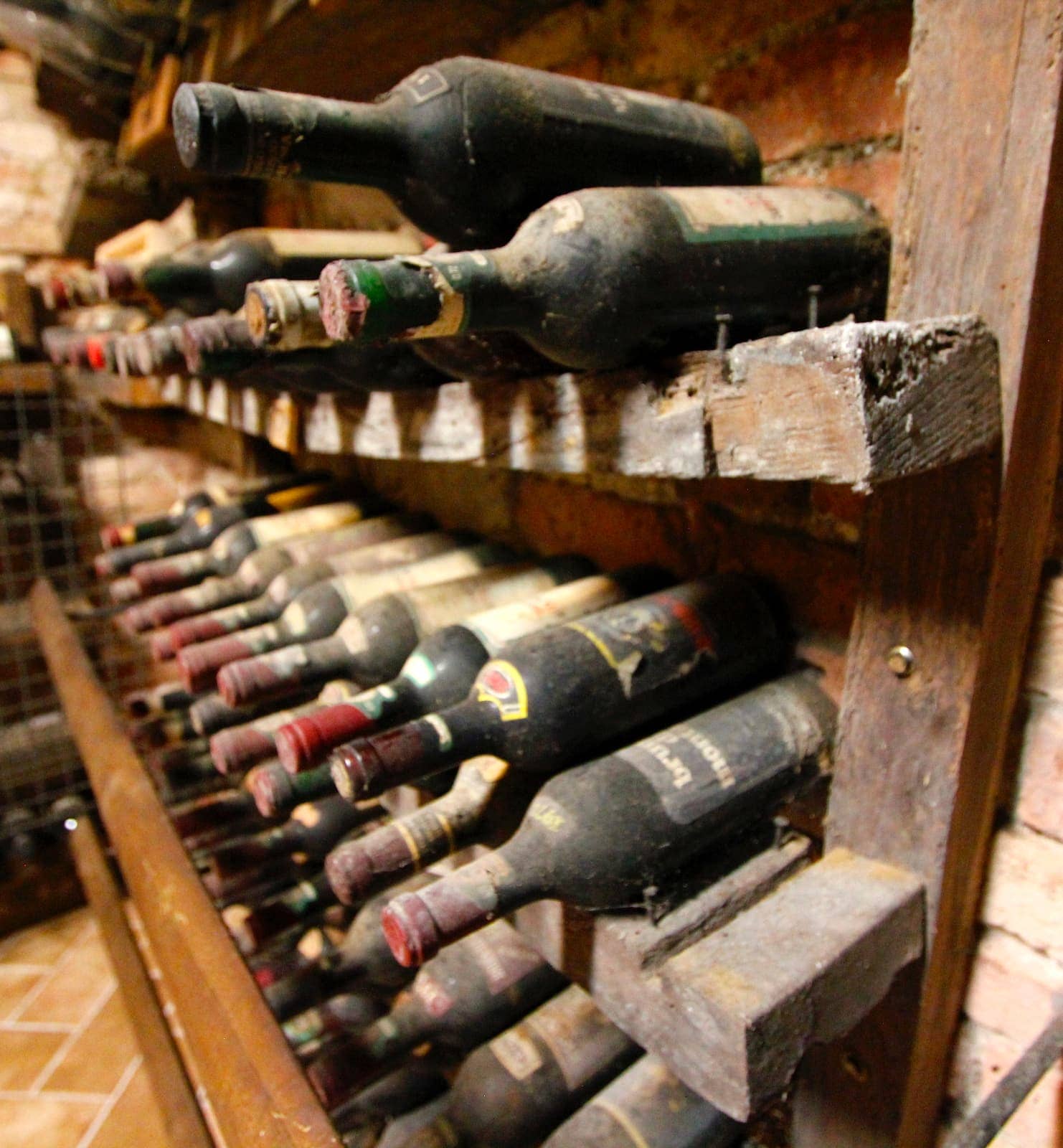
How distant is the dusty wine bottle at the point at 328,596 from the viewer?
767 mm

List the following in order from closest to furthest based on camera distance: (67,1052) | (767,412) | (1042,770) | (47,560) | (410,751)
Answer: (767,412) < (410,751) < (1042,770) < (67,1052) < (47,560)

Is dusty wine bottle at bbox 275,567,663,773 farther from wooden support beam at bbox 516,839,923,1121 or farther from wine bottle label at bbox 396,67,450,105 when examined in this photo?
wine bottle label at bbox 396,67,450,105

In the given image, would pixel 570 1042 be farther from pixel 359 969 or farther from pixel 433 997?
pixel 359 969

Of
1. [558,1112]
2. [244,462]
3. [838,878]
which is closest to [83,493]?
[244,462]

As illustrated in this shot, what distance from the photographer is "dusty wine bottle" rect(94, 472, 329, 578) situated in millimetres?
1142

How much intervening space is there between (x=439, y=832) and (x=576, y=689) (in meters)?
0.14

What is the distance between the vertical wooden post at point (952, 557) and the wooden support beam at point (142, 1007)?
0.77 meters

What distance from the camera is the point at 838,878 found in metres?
0.59

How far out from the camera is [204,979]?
2.11 feet

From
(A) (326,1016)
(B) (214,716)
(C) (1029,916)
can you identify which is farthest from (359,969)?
(C) (1029,916)

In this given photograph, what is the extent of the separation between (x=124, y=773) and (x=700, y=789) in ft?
2.51

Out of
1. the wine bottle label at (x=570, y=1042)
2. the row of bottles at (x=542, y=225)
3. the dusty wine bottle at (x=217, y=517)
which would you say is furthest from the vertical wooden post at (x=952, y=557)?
the dusty wine bottle at (x=217, y=517)

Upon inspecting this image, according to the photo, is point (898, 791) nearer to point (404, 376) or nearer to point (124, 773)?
point (404, 376)

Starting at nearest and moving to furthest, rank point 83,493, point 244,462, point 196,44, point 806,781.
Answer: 1. point 806,781
2. point 196,44
3. point 244,462
4. point 83,493
